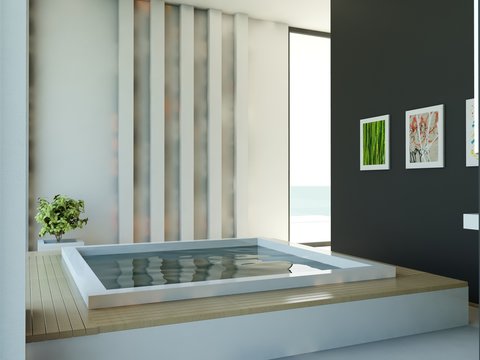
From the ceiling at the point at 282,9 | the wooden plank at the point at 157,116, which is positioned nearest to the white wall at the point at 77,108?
the wooden plank at the point at 157,116

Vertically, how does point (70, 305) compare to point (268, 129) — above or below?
below

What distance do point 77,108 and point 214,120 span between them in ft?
5.69

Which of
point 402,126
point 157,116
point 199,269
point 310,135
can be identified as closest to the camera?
point 199,269

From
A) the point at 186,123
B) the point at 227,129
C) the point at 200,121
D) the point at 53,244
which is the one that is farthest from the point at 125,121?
the point at 53,244

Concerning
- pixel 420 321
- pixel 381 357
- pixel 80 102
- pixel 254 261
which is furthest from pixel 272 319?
pixel 80 102

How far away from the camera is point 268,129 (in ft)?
22.9

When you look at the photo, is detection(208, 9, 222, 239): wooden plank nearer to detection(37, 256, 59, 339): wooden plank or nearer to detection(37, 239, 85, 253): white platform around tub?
detection(37, 239, 85, 253): white platform around tub

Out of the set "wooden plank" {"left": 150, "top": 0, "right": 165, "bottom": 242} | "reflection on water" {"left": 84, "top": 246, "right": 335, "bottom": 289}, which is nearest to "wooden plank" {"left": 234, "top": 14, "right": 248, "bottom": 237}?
"wooden plank" {"left": 150, "top": 0, "right": 165, "bottom": 242}

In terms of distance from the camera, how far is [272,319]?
7.78 ft

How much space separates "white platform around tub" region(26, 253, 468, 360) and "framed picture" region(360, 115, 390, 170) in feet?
5.82

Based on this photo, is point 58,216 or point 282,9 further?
point 282,9

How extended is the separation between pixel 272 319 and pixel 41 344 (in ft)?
3.45

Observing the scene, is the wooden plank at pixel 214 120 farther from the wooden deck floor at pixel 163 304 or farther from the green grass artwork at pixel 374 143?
the wooden deck floor at pixel 163 304

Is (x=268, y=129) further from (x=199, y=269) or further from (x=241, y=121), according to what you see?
(x=199, y=269)
